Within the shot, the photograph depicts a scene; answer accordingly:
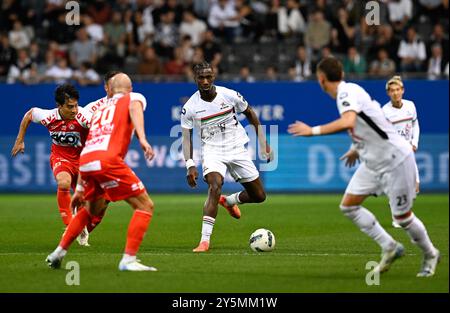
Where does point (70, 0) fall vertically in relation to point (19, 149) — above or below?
above

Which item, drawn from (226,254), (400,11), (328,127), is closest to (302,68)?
(400,11)

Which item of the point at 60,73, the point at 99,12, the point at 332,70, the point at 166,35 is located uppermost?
the point at 99,12

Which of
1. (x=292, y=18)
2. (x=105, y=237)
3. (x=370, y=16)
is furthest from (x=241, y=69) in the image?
(x=105, y=237)

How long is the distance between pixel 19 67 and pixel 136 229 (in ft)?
56.6

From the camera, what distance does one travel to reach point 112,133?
10914mm

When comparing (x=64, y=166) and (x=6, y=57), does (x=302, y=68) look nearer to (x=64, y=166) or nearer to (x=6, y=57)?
(x=6, y=57)

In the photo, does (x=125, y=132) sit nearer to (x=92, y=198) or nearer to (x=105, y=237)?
(x=92, y=198)

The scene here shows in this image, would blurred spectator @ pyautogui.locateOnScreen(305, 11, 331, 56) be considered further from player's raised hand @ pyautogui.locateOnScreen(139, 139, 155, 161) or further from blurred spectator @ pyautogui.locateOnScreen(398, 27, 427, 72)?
player's raised hand @ pyautogui.locateOnScreen(139, 139, 155, 161)

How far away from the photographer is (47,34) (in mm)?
28703

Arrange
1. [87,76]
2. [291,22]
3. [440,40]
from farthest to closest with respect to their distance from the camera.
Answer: [291,22], [87,76], [440,40]

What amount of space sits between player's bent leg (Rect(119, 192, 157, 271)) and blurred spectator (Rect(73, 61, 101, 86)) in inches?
628

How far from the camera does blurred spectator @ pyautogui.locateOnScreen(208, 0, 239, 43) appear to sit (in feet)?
90.5

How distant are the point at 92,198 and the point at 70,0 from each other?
17.6m

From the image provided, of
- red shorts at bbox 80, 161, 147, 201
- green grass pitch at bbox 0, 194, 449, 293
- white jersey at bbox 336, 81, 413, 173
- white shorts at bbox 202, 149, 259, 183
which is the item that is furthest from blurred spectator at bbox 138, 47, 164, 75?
white jersey at bbox 336, 81, 413, 173
